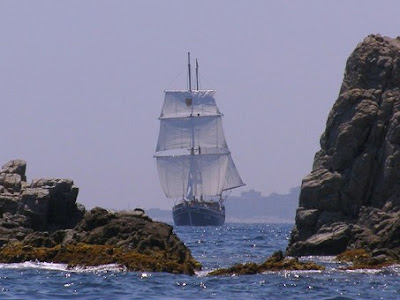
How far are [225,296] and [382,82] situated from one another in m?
24.8

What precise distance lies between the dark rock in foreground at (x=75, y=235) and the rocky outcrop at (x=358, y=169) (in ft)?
28.6

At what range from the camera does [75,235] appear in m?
49.8

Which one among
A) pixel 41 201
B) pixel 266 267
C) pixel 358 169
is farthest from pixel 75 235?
pixel 358 169

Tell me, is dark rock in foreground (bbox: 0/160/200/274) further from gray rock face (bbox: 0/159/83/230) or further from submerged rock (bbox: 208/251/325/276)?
submerged rock (bbox: 208/251/325/276)

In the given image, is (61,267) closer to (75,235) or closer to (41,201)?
(75,235)

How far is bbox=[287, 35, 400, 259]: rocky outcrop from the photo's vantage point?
5478 centimetres

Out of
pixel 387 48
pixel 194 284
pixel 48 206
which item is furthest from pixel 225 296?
pixel 387 48

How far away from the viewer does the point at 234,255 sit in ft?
214

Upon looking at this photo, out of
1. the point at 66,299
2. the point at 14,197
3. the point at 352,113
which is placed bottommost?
the point at 66,299

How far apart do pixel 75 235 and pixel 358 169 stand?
48.4ft

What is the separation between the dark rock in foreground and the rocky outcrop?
8.71m

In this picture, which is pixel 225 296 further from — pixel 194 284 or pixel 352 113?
pixel 352 113

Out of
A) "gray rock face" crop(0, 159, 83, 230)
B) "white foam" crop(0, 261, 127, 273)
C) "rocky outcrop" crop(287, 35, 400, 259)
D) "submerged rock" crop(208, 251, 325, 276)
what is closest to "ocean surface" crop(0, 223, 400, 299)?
A: "white foam" crop(0, 261, 127, 273)

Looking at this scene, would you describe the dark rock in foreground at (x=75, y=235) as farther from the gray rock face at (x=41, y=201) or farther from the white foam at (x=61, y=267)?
the white foam at (x=61, y=267)
